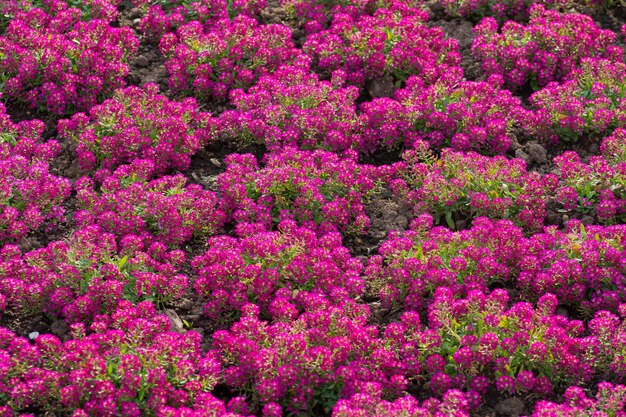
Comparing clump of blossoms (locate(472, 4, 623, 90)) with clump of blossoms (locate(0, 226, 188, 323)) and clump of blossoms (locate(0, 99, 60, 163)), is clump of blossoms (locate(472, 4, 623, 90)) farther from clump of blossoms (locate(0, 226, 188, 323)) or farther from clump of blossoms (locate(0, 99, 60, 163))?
clump of blossoms (locate(0, 99, 60, 163))

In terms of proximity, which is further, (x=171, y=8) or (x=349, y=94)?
(x=171, y=8)

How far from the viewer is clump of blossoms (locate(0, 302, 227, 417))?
6.55 meters

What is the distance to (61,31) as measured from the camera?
10641mm

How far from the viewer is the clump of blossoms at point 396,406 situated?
20.9 ft

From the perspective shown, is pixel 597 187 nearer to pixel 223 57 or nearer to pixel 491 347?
pixel 491 347

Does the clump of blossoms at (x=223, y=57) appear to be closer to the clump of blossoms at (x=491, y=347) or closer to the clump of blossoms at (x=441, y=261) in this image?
the clump of blossoms at (x=441, y=261)

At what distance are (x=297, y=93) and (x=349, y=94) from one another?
21.8 inches

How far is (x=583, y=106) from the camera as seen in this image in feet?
30.7

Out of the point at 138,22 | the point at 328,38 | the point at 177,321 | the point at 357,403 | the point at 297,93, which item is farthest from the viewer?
the point at 138,22

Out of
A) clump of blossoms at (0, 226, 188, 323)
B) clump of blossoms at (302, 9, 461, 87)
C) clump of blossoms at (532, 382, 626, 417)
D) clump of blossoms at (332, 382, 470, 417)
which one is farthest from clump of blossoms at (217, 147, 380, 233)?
clump of blossoms at (532, 382, 626, 417)

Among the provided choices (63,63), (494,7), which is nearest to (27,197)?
(63,63)

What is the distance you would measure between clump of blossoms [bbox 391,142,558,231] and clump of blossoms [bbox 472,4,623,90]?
1.74 meters

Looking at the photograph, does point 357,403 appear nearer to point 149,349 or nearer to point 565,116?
point 149,349

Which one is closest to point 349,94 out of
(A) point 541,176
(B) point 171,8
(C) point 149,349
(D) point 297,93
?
(D) point 297,93
